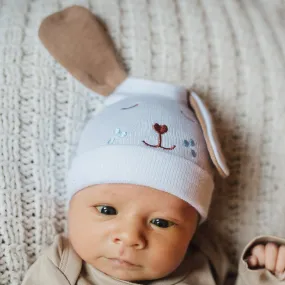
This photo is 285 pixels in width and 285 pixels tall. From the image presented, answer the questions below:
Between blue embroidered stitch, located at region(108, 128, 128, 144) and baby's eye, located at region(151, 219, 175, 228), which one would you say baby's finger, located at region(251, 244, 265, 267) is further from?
blue embroidered stitch, located at region(108, 128, 128, 144)

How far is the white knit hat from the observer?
3.17 ft

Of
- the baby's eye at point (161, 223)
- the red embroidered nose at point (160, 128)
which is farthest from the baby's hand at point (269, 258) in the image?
the red embroidered nose at point (160, 128)

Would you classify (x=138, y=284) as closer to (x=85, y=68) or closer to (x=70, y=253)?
(x=70, y=253)

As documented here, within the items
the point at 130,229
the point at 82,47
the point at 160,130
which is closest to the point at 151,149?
the point at 160,130

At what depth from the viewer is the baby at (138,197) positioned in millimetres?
970

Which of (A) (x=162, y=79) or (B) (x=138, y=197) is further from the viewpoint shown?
(A) (x=162, y=79)

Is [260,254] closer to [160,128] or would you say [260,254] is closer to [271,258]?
[271,258]

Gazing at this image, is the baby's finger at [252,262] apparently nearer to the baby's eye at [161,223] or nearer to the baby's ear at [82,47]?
the baby's eye at [161,223]

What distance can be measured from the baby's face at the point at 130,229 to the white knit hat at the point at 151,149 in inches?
0.8

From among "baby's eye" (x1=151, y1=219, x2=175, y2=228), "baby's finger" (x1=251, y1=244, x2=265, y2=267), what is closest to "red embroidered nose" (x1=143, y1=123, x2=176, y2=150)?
"baby's eye" (x1=151, y1=219, x2=175, y2=228)

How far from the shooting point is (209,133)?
1.05 meters

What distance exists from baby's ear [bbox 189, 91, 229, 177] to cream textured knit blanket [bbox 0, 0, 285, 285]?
2.7 inches

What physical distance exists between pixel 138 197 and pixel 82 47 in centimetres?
35

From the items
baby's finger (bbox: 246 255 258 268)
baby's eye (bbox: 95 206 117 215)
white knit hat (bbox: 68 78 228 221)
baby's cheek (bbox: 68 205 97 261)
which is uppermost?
white knit hat (bbox: 68 78 228 221)
